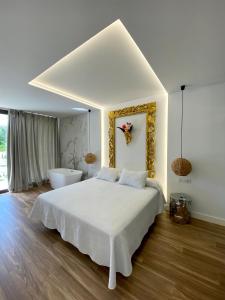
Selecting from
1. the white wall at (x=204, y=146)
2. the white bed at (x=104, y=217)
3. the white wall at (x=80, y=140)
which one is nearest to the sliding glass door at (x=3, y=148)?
the white wall at (x=80, y=140)

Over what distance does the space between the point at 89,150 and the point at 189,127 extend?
2848 mm

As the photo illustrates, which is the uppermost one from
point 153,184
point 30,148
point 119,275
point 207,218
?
point 30,148

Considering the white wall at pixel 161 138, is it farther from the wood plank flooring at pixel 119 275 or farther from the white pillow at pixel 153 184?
the wood plank flooring at pixel 119 275

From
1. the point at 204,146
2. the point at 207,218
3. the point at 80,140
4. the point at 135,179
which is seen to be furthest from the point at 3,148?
the point at 207,218

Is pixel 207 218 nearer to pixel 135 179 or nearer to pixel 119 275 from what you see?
pixel 135 179

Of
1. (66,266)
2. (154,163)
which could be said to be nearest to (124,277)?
(66,266)

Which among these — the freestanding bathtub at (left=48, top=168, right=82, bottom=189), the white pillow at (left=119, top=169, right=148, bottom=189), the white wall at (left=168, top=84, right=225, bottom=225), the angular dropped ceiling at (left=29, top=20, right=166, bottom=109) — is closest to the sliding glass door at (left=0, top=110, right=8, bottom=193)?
the freestanding bathtub at (left=48, top=168, right=82, bottom=189)

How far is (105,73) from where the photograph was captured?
2262mm

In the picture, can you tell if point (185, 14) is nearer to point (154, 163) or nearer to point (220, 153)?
point (220, 153)

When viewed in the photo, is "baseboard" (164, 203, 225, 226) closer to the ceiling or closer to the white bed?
the white bed

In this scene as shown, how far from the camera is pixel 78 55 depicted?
6.05ft

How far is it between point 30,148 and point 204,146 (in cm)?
473

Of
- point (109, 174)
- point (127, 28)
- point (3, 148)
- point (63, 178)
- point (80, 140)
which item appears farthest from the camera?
point (80, 140)

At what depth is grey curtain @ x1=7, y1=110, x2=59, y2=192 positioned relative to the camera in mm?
4156
